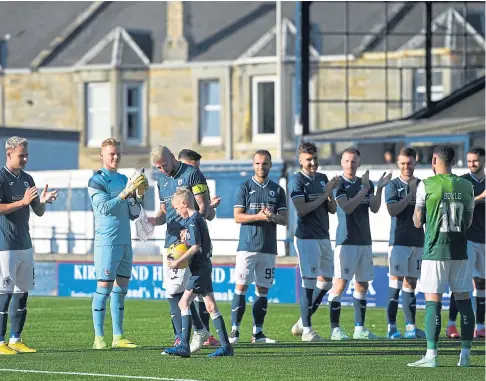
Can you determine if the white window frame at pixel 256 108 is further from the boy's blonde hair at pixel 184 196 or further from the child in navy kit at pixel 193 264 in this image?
the boy's blonde hair at pixel 184 196

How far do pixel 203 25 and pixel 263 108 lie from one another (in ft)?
13.0

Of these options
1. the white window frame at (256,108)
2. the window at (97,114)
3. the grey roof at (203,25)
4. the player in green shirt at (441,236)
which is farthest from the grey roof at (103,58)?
the player in green shirt at (441,236)

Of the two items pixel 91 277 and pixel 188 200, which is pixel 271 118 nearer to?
pixel 91 277

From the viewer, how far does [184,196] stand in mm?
15391

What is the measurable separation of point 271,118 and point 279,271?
1064 inches

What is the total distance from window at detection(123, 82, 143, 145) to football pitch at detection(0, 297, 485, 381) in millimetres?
36110

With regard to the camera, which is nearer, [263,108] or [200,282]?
[200,282]

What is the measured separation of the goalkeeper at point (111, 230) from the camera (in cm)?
1653

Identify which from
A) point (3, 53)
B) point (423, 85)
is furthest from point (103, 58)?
point (423, 85)

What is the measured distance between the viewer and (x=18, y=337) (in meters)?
16.7

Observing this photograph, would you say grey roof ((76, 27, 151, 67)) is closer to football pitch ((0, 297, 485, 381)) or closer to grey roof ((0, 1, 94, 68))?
grey roof ((0, 1, 94, 68))

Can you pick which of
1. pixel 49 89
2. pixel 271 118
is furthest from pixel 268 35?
pixel 49 89

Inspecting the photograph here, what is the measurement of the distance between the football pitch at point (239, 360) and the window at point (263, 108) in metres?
33.1

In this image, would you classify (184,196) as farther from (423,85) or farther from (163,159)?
(423,85)
